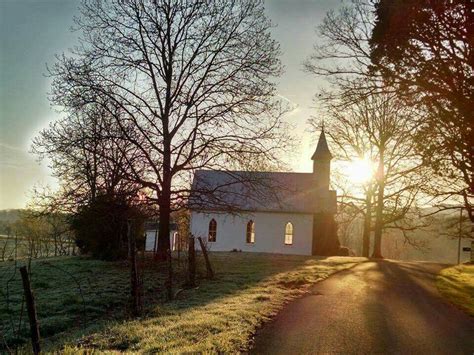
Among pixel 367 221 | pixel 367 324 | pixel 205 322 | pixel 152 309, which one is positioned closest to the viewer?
pixel 205 322

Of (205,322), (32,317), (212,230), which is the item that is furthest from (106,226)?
(212,230)

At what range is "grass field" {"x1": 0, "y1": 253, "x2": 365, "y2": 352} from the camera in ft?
27.5

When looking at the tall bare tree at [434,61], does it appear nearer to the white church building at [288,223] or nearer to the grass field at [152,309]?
the grass field at [152,309]

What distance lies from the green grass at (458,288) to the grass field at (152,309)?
14.4 feet

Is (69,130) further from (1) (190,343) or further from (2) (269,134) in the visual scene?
(1) (190,343)

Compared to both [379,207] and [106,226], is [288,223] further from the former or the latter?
[106,226]

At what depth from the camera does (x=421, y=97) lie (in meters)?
16.1

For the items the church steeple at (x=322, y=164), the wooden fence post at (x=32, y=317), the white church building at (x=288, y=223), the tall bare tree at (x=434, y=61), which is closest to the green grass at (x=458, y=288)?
the tall bare tree at (x=434, y=61)

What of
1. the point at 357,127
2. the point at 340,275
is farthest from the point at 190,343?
the point at 357,127

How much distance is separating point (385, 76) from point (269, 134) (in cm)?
740

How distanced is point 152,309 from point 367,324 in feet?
16.1

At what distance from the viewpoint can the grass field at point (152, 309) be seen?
27.5ft

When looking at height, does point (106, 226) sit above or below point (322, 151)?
below

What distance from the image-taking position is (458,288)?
17766 mm
